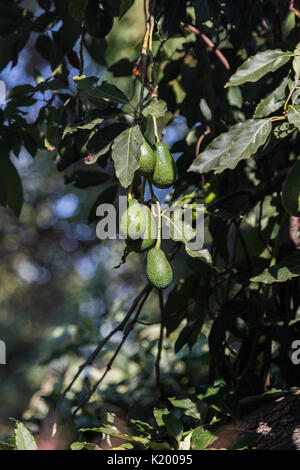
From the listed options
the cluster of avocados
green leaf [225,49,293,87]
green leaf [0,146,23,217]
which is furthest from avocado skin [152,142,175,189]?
green leaf [0,146,23,217]

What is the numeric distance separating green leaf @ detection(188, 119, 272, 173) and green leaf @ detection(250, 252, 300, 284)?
17cm

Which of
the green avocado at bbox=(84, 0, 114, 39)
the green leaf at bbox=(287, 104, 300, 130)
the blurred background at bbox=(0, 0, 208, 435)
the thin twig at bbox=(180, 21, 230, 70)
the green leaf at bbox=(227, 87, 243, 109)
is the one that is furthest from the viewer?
the blurred background at bbox=(0, 0, 208, 435)

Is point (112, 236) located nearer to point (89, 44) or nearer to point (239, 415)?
point (239, 415)

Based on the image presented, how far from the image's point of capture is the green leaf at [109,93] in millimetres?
722

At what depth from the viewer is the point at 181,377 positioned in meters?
1.51

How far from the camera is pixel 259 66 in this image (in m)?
0.71

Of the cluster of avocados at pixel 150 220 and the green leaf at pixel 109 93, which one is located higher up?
the green leaf at pixel 109 93

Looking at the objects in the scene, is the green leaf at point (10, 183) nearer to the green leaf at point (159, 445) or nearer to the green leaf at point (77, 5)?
the green leaf at point (77, 5)

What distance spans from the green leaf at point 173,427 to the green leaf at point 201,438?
0.07 ft

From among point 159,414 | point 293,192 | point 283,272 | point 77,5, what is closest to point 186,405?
point 159,414

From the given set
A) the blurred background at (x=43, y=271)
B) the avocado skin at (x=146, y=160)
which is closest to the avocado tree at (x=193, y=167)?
the avocado skin at (x=146, y=160)

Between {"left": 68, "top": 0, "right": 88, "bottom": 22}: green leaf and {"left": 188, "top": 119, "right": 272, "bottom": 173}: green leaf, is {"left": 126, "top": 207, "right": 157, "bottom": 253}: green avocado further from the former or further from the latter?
{"left": 68, "top": 0, "right": 88, "bottom": 22}: green leaf

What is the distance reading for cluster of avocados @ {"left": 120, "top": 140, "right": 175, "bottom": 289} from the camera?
657 millimetres

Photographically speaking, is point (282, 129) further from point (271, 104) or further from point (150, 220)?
point (150, 220)
